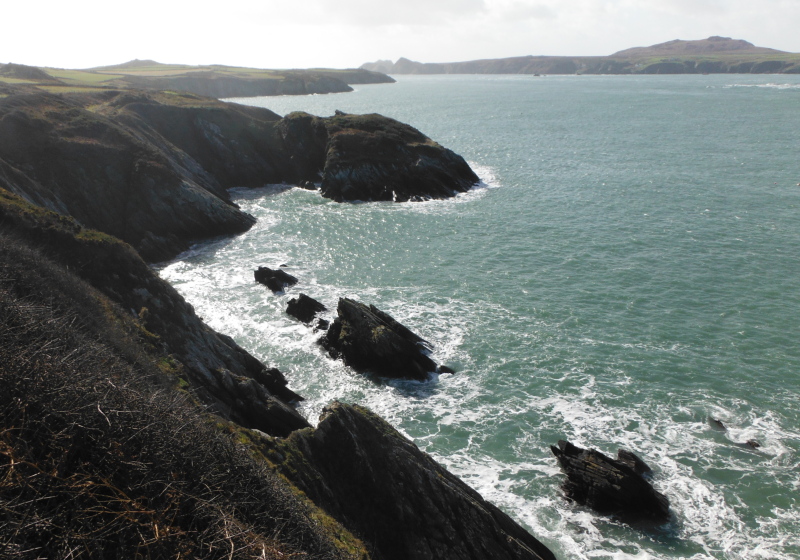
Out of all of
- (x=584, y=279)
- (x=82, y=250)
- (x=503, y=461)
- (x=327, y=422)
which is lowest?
(x=503, y=461)

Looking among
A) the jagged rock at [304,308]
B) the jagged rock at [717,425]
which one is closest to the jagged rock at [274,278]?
the jagged rock at [304,308]

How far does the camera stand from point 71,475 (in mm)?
8219

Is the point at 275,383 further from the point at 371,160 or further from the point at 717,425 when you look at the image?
the point at 371,160

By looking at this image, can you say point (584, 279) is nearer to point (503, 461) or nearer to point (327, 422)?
point (503, 461)

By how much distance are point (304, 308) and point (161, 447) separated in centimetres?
2761

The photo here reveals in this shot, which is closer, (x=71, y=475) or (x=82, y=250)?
(x=71, y=475)

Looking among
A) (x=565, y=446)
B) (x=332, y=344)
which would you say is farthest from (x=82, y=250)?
(x=565, y=446)

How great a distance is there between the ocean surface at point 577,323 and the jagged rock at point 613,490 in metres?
0.58

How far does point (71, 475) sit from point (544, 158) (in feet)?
298

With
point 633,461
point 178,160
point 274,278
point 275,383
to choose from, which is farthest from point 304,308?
point 178,160

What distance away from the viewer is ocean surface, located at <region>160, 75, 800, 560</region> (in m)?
21.8

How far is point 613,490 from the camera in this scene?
2078 centimetres

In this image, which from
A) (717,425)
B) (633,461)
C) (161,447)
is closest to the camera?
(161,447)

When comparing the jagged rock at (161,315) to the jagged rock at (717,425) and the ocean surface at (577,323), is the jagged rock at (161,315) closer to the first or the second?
the ocean surface at (577,323)
